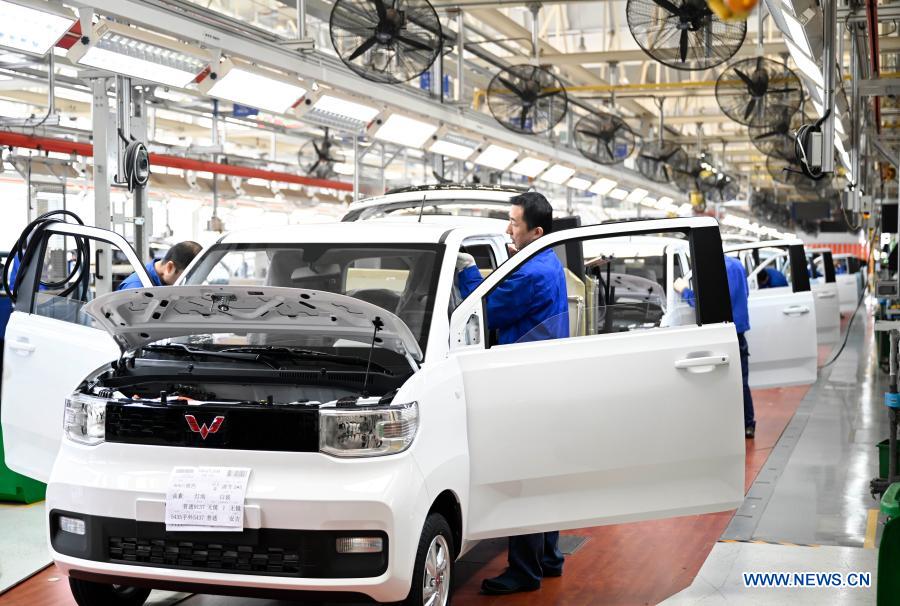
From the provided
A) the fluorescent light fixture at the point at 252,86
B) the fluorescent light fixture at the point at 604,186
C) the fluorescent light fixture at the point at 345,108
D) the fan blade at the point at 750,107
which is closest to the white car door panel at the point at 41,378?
the fluorescent light fixture at the point at 252,86

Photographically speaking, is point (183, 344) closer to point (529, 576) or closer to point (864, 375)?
point (529, 576)

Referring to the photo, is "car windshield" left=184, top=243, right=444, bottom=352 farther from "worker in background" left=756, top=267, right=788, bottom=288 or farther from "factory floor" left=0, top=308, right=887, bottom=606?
"worker in background" left=756, top=267, right=788, bottom=288

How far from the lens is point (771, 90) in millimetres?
9648

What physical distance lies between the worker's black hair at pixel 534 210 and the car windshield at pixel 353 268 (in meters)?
0.65

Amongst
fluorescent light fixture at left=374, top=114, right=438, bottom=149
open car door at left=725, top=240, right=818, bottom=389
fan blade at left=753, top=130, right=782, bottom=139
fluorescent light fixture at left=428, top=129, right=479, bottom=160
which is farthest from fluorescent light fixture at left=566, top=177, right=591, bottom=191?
open car door at left=725, top=240, right=818, bottom=389

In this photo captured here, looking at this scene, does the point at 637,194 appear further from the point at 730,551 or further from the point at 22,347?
the point at 22,347

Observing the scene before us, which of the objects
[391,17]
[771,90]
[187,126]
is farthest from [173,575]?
[187,126]

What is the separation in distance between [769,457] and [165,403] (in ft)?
17.8

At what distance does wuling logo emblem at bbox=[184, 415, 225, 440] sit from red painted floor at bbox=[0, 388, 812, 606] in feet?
4.65

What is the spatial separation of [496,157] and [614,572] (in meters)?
8.96

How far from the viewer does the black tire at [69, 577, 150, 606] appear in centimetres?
375

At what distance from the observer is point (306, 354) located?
3.53 meters

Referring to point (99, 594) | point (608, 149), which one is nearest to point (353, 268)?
point (99, 594)

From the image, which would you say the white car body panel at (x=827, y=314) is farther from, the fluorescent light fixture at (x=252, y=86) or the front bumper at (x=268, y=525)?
the front bumper at (x=268, y=525)
